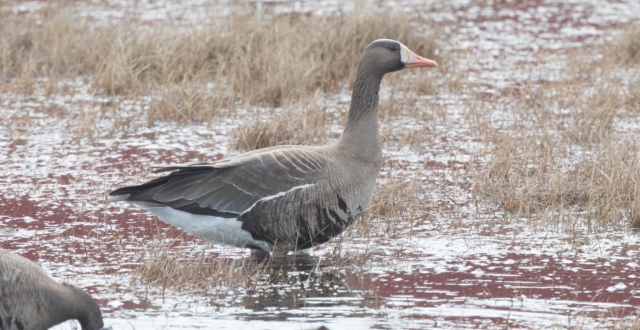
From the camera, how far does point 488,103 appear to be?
1222 cm

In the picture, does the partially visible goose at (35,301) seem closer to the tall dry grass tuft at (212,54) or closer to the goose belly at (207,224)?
the goose belly at (207,224)

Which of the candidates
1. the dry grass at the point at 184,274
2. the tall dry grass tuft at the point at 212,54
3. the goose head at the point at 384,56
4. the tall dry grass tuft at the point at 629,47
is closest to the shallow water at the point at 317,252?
the dry grass at the point at 184,274

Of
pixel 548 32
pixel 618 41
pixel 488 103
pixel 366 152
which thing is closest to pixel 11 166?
pixel 366 152

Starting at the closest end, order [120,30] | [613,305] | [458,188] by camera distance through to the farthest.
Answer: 1. [613,305]
2. [458,188]
3. [120,30]

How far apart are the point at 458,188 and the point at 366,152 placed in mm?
2021

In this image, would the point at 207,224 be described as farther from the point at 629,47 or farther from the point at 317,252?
the point at 629,47

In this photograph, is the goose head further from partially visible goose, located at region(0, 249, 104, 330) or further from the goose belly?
partially visible goose, located at region(0, 249, 104, 330)

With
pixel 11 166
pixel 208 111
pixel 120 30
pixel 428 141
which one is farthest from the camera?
pixel 120 30

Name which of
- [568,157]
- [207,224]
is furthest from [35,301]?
[568,157]

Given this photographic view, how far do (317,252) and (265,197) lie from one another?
80 cm

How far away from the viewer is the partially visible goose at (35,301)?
529 centimetres

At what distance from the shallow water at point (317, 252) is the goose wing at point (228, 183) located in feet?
1.31

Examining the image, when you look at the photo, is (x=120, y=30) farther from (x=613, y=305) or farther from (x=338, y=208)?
(x=613, y=305)

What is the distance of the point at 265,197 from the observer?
7.00m
